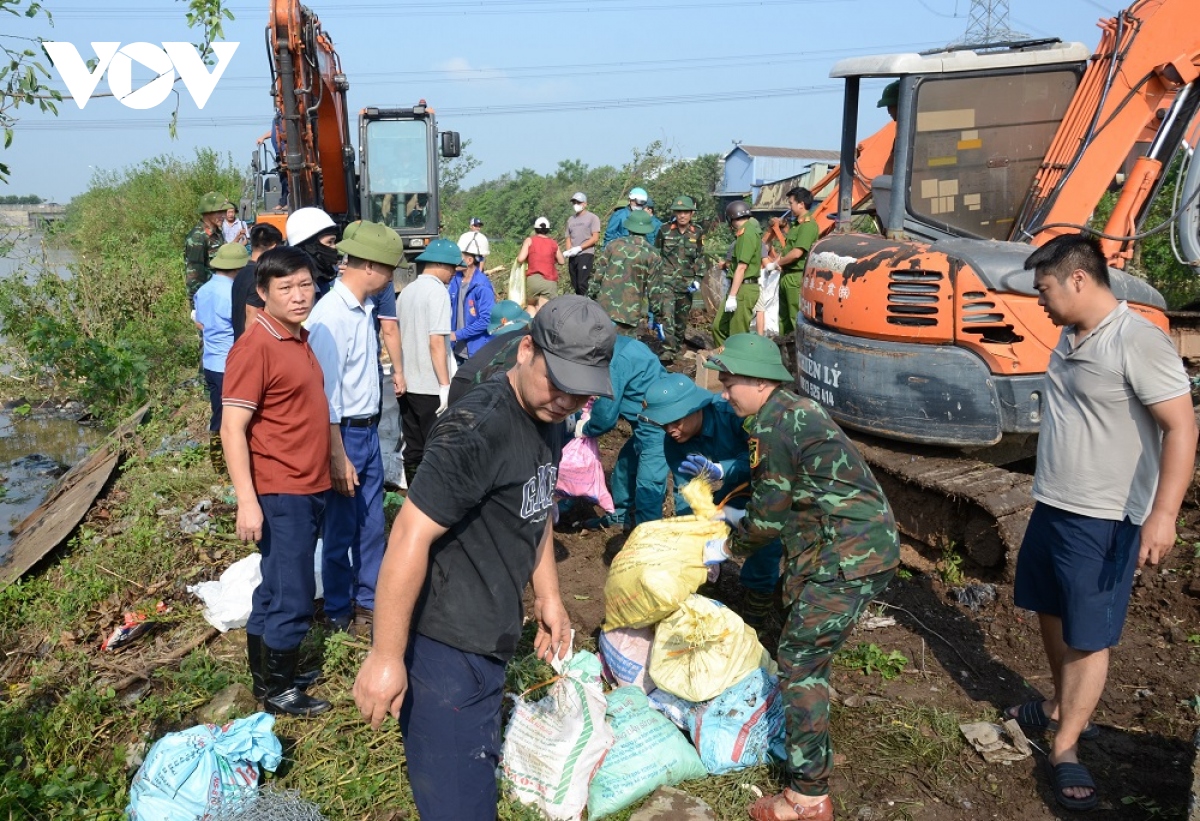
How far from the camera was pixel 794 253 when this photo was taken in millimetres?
8797

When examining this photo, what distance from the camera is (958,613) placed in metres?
5.06

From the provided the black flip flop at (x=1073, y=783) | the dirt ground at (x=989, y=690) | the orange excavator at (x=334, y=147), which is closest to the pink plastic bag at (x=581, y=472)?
the dirt ground at (x=989, y=690)

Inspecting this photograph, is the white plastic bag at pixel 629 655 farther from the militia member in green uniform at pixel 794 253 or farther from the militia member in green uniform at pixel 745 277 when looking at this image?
the militia member in green uniform at pixel 745 277

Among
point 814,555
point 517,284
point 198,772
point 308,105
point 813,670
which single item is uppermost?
point 308,105

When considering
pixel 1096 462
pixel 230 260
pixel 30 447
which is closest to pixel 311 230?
pixel 230 260

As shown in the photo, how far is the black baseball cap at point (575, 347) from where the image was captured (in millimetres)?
2201

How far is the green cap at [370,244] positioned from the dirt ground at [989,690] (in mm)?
2026

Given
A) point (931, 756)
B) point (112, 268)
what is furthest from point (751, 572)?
point (112, 268)

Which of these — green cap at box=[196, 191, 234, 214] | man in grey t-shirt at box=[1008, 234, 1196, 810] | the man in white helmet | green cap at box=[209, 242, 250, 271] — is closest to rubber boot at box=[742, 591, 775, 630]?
man in grey t-shirt at box=[1008, 234, 1196, 810]

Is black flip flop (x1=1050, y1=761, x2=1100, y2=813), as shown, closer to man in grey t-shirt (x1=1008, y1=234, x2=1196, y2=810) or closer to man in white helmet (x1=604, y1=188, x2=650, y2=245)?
man in grey t-shirt (x1=1008, y1=234, x2=1196, y2=810)

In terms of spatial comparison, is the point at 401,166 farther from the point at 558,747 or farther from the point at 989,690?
the point at 558,747

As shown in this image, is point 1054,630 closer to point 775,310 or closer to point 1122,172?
point 1122,172

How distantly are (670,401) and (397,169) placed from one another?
29.7ft

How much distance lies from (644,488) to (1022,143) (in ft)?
10.9
